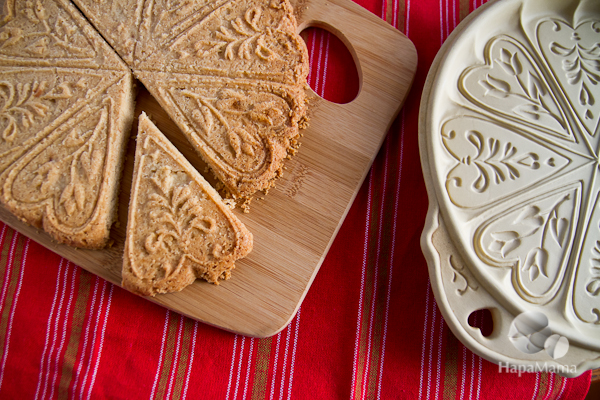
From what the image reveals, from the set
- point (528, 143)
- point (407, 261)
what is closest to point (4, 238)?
point (407, 261)

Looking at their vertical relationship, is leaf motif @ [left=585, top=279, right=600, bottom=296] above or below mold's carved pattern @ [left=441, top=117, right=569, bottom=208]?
below

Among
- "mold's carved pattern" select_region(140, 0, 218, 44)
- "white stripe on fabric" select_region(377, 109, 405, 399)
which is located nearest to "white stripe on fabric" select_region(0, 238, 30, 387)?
"mold's carved pattern" select_region(140, 0, 218, 44)

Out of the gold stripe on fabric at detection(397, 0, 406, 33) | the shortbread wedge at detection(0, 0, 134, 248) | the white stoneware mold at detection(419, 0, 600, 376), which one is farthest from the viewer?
the gold stripe on fabric at detection(397, 0, 406, 33)

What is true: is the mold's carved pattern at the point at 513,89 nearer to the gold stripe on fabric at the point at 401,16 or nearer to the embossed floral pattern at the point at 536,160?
the embossed floral pattern at the point at 536,160

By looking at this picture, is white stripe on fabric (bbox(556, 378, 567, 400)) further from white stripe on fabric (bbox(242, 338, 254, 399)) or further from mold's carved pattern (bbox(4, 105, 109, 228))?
mold's carved pattern (bbox(4, 105, 109, 228))

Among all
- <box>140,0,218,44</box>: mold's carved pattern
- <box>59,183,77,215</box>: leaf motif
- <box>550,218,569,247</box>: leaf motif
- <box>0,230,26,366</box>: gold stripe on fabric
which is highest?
<box>140,0,218,44</box>: mold's carved pattern

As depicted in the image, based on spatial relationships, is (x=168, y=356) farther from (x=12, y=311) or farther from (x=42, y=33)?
(x=42, y=33)
